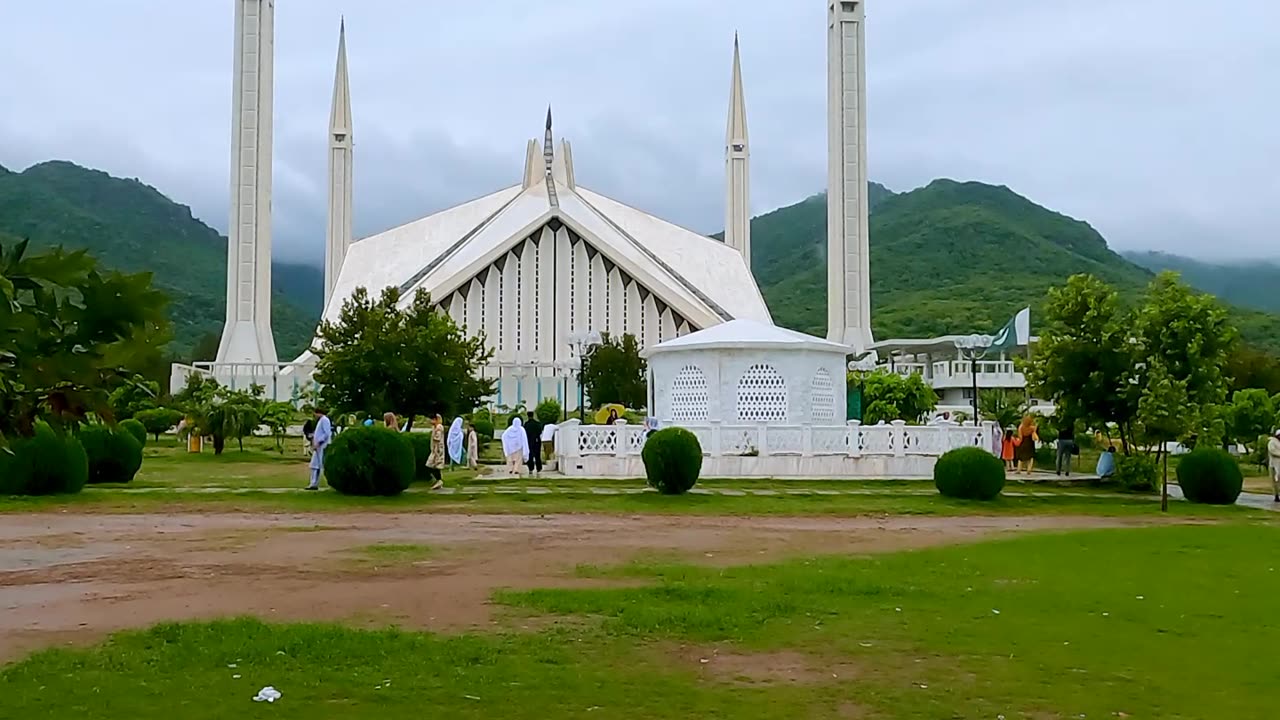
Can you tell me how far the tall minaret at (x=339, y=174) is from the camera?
176 feet

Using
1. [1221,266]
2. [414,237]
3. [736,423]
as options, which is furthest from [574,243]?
[1221,266]

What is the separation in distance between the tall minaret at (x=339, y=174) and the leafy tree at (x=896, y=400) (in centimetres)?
3394

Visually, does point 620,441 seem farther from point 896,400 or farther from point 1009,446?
point 896,400

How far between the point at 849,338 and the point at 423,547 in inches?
1276

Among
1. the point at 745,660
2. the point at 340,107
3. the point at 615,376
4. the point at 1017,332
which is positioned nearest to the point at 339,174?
the point at 340,107

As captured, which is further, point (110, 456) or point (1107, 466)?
point (1107, 466)

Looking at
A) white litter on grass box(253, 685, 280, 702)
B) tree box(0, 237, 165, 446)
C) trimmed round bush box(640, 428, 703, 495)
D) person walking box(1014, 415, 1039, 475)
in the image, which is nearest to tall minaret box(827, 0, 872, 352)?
person walking box(1014, 415, 1039, 475)

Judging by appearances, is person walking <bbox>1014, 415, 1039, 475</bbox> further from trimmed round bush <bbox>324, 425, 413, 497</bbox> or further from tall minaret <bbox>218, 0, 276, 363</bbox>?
tall minaret <bbox>218, 0, 276, 363</bbox>

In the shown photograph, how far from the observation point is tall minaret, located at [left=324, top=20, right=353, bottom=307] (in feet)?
176

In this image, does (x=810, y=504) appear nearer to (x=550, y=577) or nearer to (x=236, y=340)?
(x=550, y=577)

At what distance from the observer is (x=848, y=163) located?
39.8m

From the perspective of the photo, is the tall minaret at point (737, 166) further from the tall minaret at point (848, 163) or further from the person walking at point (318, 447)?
the person walking at point (318, 447)

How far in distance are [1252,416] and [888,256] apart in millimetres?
70256

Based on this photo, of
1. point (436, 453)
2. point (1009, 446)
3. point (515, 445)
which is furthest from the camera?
point (1009, 446)
